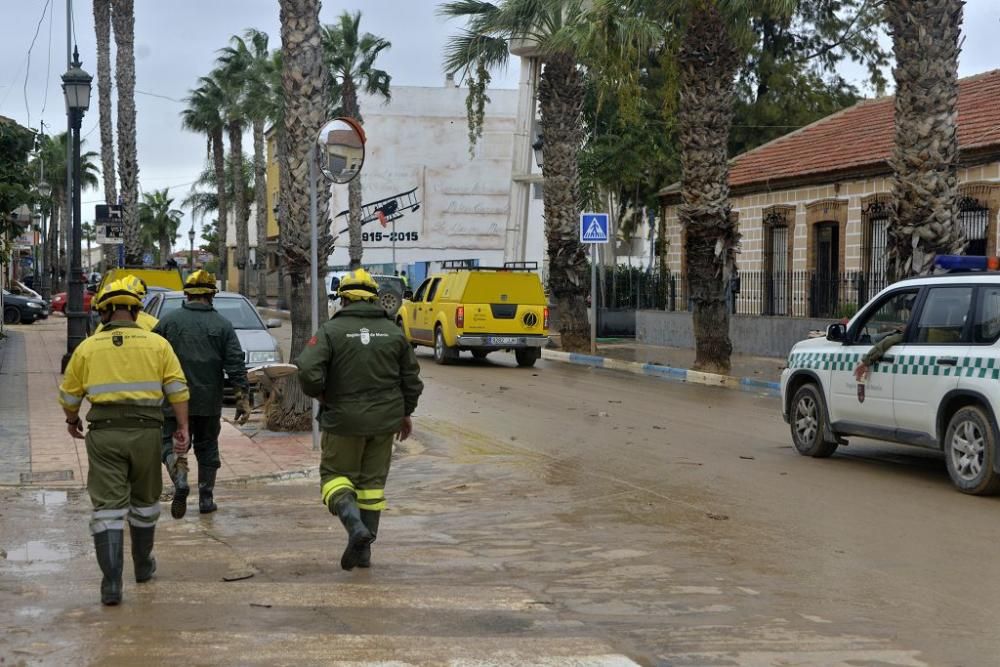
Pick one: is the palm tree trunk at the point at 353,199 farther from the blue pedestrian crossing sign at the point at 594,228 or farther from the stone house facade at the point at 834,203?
the blue pedestrian crossing sign at the point at 594,228

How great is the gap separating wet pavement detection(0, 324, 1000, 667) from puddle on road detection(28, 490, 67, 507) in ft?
0.10

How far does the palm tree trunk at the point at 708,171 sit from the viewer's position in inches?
901

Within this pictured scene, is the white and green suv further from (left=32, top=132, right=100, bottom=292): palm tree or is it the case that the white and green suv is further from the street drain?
(left=32, top=132, right=100, bottom=292): palm tree

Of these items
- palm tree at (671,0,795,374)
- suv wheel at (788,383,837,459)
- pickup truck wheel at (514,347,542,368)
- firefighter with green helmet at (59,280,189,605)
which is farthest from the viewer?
pickup truck wheel at (514,347,542,368)

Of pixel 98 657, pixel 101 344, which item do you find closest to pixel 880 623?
pixel 98 657

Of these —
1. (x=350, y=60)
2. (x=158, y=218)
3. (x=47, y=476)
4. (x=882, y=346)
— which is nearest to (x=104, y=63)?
(x=350, y=60)

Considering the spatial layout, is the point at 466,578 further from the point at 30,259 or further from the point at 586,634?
the point at 30,259

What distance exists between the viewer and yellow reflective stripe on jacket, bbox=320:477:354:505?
7.75 metres

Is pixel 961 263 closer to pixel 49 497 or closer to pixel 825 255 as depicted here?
pixel 49 497

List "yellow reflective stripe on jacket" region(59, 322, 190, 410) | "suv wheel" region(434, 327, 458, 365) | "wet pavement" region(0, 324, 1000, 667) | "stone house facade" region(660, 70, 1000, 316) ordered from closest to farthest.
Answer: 1. "wet pavement" region(0, 324, 1000, 667)
2. "yellow reflective stripe on jacket" region(59, 322, 190, 410)
3. "stone house facade" region(660, 70, 1000, 316)
4. "suv wheel" region(434, 327, 458, 365)

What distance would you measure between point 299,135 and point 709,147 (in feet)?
32.8

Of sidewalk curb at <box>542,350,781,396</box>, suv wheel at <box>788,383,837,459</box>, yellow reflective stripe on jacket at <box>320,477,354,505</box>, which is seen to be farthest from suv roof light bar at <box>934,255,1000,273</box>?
sidewalk curb at <box>542,350,781,396</box>

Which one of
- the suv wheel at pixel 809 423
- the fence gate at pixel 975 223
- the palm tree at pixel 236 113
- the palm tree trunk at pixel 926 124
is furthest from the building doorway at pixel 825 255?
the palm tree at pixel 236 113

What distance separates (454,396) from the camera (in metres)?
19.7
